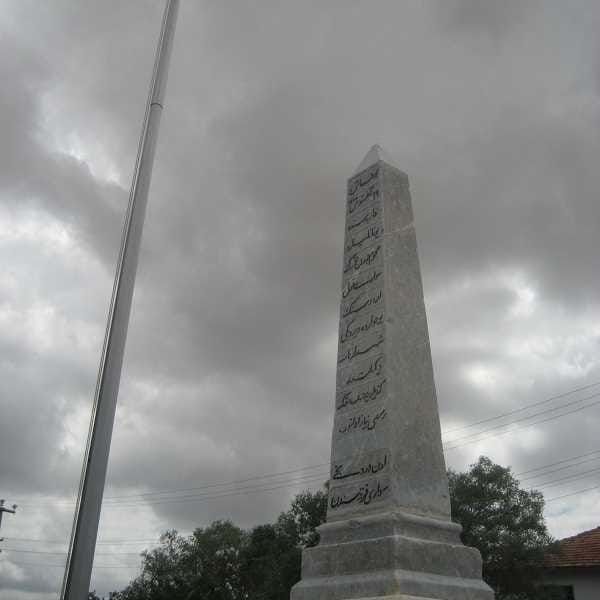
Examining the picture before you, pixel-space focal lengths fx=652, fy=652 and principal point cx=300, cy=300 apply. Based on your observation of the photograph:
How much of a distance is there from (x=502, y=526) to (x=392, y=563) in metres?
19.4

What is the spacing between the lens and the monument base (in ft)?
15.9

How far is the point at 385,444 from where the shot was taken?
5.83 m

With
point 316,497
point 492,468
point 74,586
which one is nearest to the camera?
point 74,586

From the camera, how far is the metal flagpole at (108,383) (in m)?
4.18

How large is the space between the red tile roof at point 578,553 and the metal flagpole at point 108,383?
20966 mm

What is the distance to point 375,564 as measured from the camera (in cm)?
507

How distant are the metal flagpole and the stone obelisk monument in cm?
205

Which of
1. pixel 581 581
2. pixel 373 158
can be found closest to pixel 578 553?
pixel 581 581

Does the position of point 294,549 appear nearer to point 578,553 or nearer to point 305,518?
point 305,518

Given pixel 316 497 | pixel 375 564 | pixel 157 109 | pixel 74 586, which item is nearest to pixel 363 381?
pixel 375 564

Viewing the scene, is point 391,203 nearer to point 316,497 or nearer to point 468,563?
point 468,563

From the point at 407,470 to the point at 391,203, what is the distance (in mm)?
3246

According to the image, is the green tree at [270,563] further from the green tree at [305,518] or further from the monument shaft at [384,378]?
the monument shaft at [384,378]

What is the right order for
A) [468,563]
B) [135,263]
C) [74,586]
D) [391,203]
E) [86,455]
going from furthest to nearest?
[391,203] → [135,263] → [468,563] → [86,455] → [74,586]
